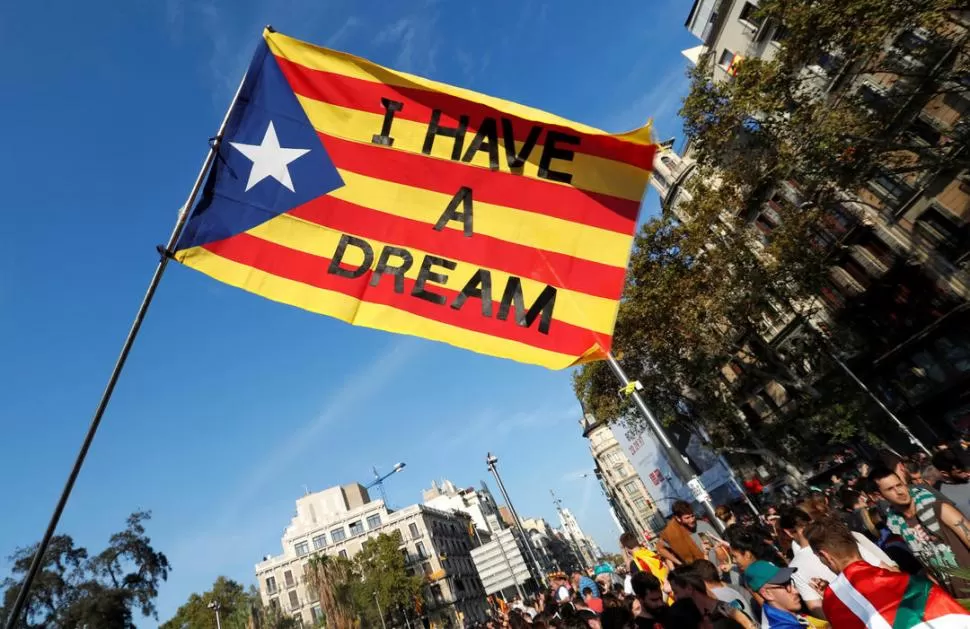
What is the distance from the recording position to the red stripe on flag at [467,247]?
504 centimetres

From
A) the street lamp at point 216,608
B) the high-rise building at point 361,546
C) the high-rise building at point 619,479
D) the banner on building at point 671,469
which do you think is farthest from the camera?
the high-rise building at point 619,479

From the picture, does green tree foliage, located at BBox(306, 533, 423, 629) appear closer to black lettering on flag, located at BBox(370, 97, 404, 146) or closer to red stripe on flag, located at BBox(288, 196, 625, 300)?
red stripe on flag, located at BBox(288, 196, 625, 300)

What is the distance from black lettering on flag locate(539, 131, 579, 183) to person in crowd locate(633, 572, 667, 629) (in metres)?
4.10

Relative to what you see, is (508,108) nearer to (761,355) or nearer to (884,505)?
(884,505)

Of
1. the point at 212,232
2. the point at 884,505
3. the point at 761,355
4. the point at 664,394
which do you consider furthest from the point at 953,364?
the point at 212,232

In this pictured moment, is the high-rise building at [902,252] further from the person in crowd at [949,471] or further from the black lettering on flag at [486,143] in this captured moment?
the black lettering on flag at [486,143]

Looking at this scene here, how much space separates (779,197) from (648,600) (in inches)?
1148

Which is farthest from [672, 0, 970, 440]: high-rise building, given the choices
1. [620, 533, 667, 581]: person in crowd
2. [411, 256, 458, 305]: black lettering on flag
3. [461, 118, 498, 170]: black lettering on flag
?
[411, 256, 458, 305]: black lettering on flag

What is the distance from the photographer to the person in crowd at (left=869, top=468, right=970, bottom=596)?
4.53 meters

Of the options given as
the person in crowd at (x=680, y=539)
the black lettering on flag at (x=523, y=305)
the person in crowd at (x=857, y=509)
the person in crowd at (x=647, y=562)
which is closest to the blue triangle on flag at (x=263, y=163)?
the black lettering on flag at (x=523, y=305)

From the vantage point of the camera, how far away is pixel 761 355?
96.2ft

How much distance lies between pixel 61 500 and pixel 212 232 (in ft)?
8.25

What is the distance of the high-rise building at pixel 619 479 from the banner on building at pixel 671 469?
34881 millimetres

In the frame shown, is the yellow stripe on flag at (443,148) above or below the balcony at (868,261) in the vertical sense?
below
